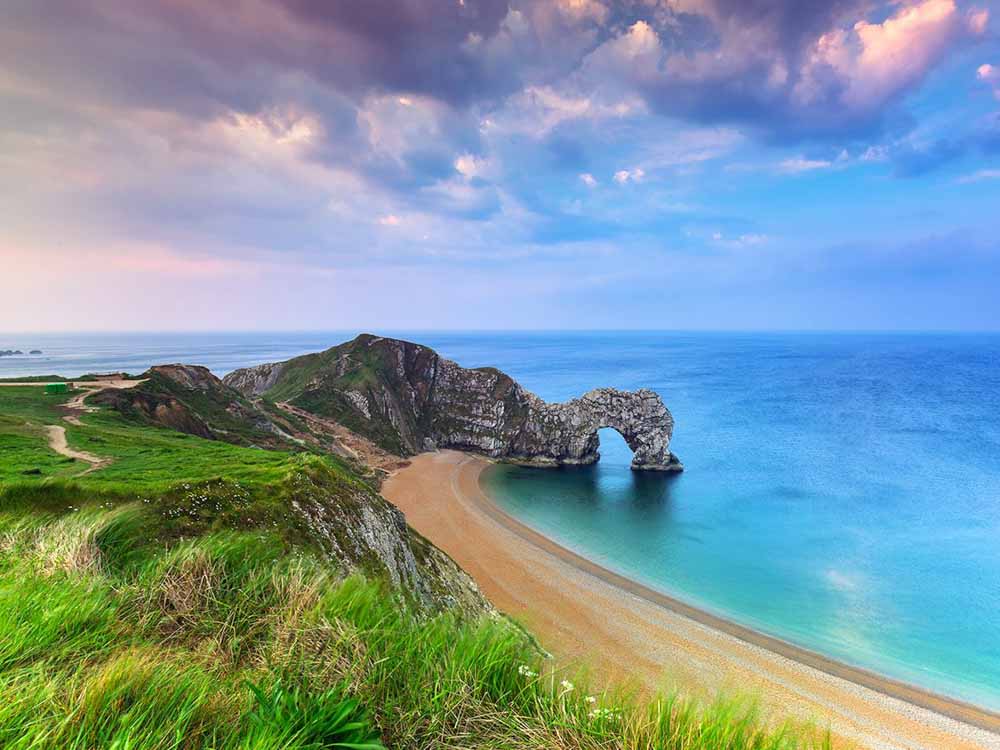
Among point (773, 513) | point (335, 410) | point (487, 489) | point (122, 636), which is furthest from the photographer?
point (335, 410)

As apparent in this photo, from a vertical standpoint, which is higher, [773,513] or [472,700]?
[472,700]

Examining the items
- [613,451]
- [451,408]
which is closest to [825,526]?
[613,451]

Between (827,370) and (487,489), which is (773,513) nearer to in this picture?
(487,489)

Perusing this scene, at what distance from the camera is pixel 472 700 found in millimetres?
4430

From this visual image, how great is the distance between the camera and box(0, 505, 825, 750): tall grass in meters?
3.38

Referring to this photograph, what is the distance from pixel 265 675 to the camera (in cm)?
449

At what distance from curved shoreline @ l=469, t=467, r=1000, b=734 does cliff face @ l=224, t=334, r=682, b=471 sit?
28.6 meters

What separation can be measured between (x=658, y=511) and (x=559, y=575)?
2163 cm

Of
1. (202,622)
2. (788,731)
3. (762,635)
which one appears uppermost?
(202,622)

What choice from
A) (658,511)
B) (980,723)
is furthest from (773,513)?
(980,723)

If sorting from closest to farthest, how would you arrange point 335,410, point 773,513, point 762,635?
point 762,635 → point 773,513 → point 335,410

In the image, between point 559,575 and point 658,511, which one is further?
point 658,511

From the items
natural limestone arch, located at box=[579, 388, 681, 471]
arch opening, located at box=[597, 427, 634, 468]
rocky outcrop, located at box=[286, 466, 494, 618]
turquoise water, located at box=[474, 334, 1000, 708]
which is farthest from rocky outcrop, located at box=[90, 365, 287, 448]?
arch opening, located at box=[597, 427, 634, 468]

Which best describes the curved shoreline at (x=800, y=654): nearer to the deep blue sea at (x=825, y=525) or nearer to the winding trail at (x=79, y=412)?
the deep blue sea at (x=825, y=525)
